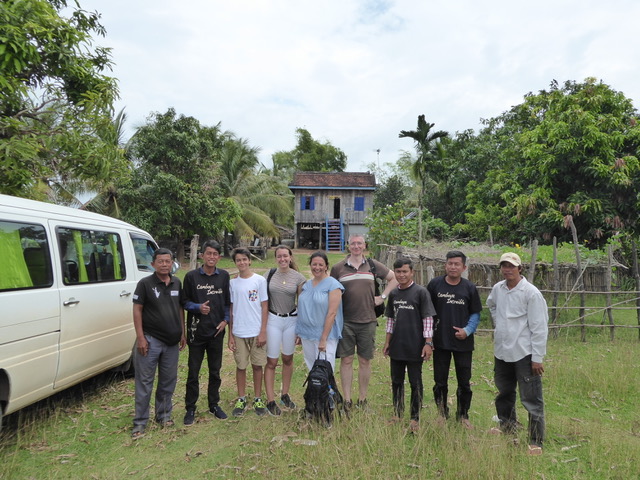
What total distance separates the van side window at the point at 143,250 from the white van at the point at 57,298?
27 cm

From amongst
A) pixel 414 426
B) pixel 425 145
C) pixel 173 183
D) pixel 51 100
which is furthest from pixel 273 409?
pixel 425 145

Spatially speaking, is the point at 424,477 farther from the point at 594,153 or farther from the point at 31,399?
the point at 594,153

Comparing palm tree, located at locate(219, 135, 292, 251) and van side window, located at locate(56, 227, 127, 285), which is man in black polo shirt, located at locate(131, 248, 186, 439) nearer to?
van side window, located at locate(56, 227, 127, 285)

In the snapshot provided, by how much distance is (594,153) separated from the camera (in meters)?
13.2

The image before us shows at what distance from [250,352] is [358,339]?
44.1 inches

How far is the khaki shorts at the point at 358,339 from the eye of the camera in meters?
4.33

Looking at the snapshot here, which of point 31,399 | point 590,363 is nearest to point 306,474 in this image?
point 31,399

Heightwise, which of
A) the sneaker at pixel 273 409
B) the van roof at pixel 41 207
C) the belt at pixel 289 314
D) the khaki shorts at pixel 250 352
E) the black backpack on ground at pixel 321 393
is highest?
the van roof at pixel 41 207

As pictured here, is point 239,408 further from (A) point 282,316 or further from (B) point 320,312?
(B) point 320,312

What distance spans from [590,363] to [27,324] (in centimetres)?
714

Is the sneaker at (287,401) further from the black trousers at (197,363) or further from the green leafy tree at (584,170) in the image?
the green leafy tree at (584,170)

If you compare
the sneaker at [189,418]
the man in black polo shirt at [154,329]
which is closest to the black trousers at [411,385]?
the sneaker at [189,418]

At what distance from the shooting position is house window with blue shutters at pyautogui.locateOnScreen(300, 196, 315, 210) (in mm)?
31203

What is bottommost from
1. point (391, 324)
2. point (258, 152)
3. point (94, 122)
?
point (391, 324)
